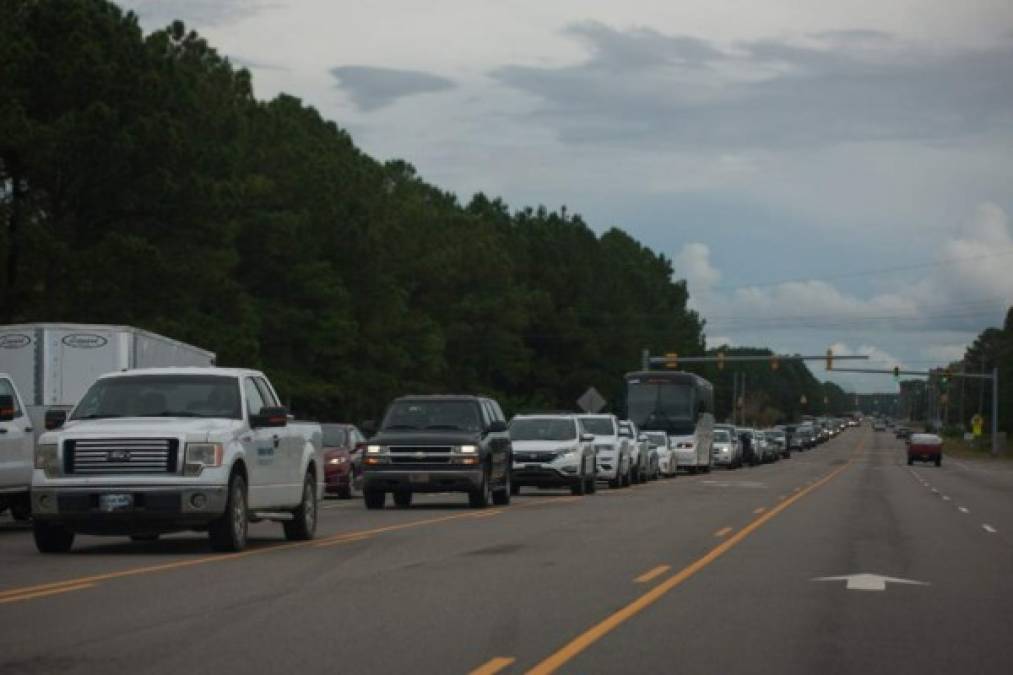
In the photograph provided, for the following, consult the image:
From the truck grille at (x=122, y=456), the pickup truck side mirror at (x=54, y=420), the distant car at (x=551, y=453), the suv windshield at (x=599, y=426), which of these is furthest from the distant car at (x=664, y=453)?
the truck grille at (x=122, y=456)

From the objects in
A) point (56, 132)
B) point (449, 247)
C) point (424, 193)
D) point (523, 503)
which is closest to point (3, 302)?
point (56, 132)

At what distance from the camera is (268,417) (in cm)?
2123

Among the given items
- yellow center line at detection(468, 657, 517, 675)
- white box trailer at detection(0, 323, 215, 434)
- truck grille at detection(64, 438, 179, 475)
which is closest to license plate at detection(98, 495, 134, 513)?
truck grille at detection(64, 438, 179, 475)

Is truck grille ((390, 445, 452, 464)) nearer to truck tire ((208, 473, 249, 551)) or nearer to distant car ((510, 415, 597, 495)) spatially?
distant car ((510, 415, 597, 495))

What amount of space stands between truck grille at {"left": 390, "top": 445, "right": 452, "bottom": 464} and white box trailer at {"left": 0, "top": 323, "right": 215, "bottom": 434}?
4788 millimetres

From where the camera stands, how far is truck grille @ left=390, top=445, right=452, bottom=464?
3266 centimetres

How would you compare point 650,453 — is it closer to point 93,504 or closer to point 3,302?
point 3,302

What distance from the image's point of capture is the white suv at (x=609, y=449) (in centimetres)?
4831

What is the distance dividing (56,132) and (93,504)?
33.6m

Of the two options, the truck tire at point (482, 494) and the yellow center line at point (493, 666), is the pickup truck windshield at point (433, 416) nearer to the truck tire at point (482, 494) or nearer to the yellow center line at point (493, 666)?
the truck tire at point (482, 494)

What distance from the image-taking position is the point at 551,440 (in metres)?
41.6

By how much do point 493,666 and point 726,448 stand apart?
228ft

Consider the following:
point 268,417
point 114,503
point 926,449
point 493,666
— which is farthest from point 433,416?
point 926,449

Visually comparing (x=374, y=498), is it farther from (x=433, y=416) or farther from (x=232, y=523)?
(x=232, y=523)
